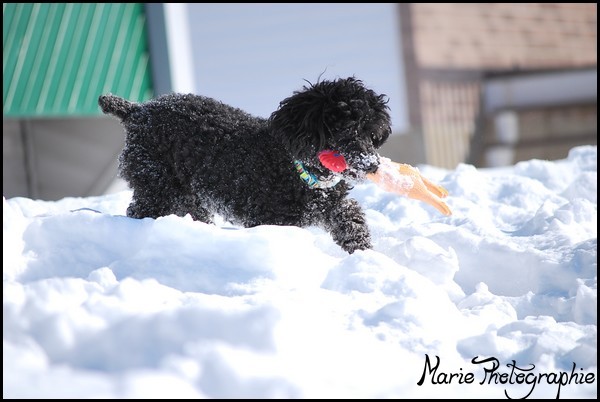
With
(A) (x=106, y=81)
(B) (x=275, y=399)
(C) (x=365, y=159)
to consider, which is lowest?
(B) (x=275, y=399)

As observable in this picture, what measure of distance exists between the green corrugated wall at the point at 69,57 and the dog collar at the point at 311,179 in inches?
268

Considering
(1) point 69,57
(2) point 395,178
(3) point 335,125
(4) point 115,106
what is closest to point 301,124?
(3) point 335,125

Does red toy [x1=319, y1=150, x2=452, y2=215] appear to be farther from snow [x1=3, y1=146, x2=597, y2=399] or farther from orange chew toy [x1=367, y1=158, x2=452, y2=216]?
snow [x1=3, y1=146, x2=597, y2=399]

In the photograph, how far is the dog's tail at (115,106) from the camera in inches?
138

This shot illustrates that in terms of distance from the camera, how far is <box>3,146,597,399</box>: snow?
198cm

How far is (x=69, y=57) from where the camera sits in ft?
30.7

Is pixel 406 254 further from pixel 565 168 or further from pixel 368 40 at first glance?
pixel 368 40

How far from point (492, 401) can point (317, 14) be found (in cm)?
917

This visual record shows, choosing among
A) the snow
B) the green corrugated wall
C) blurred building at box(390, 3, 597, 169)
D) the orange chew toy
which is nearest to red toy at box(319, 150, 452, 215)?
the orange chew toy

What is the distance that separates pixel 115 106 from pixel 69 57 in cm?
638

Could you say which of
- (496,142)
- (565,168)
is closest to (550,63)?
(496,142)

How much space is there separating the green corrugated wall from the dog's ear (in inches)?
264

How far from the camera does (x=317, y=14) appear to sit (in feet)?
34.6

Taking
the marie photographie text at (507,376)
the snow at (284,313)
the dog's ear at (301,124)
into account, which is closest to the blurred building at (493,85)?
the snow at (284,313)
